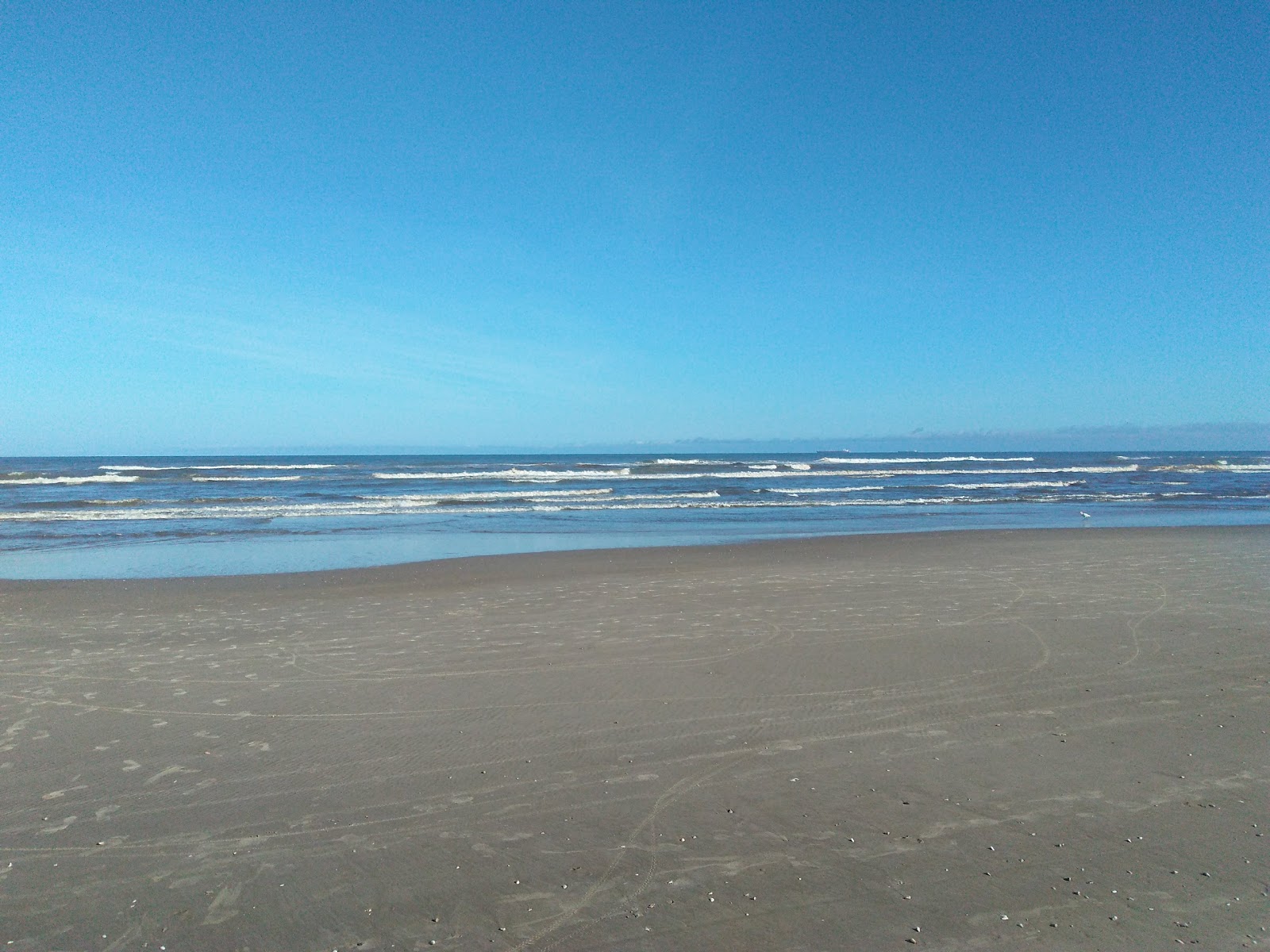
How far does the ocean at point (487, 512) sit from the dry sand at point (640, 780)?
24.8ft

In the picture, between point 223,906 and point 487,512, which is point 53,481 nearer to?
point 487,512

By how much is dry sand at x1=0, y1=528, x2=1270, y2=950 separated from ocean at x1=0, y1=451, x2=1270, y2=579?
7.55m

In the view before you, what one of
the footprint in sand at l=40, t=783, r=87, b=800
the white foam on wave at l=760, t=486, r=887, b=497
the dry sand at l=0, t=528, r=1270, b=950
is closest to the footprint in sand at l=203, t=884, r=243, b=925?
the dry sand at l=0, t=528, r=1270, b=950

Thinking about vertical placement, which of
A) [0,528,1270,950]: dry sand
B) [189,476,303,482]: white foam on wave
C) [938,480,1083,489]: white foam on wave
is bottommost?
[938,480,1083,489]: white foam on wave

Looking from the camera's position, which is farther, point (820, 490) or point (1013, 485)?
point (1013, 485)

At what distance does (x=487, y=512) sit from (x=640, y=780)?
2325cm

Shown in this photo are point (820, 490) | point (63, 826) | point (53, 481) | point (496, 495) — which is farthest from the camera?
point (53, 481)

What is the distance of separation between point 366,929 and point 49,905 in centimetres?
155

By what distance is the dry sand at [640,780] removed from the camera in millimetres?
3574

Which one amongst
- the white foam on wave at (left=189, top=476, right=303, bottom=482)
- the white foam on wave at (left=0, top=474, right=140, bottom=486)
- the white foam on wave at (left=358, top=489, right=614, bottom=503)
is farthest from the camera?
the white foam on wave at (left=189, top=476, right=303, bottom=482)

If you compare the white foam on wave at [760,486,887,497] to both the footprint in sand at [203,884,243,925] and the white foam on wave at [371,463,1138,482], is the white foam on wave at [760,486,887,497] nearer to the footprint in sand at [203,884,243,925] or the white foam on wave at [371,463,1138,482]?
the white foam on wave at [371,463,1138,482]

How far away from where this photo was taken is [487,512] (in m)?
27.6

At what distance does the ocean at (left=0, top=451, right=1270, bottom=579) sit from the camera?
56.8 ft

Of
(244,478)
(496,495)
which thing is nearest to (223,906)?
(496,495)
